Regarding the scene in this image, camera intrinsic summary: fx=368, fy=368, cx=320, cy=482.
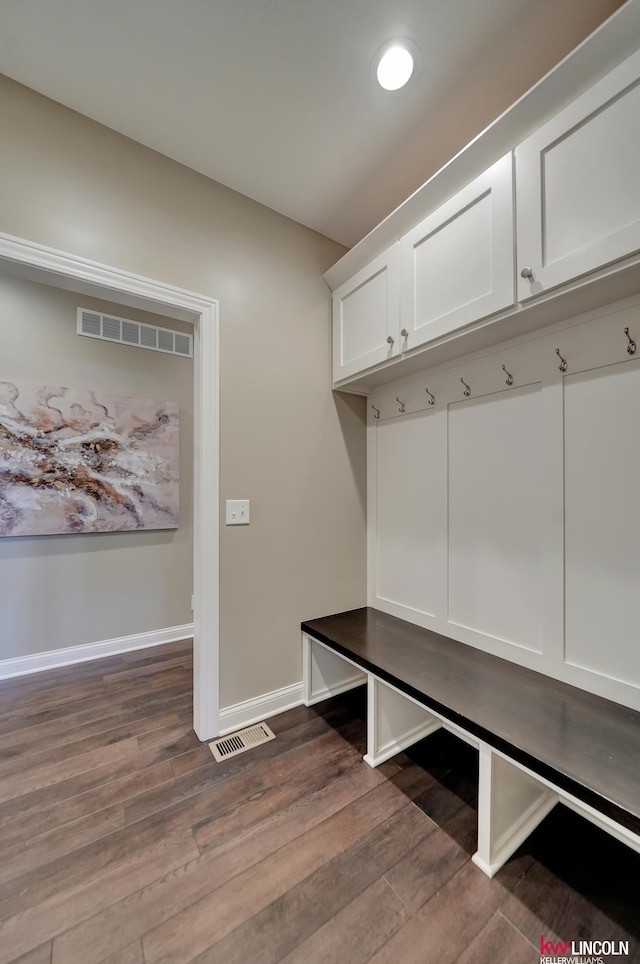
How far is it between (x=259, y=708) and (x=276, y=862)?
77cm

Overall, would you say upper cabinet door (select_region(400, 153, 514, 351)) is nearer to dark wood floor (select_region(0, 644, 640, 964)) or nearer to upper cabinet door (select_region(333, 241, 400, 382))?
upper cabinet door (select_region(333, 241, 400, 382))

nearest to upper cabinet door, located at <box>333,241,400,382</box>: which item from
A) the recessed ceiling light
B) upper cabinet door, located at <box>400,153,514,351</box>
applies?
upper cabinet door, located at <box>400,153,514,351</box>

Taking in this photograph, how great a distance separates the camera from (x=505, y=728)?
3.84 ft

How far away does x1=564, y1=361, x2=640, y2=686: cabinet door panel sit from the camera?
1.27m

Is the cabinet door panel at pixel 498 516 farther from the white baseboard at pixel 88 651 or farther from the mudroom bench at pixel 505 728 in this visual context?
the white baseboard at pixel 88 651

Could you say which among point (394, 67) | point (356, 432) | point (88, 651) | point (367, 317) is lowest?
point (88, 651)

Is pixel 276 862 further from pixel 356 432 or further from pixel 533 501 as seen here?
pixel 356 432

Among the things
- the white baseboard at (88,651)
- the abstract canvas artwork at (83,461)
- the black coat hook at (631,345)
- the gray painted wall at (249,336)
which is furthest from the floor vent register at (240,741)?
the black coat hook at (631,345)

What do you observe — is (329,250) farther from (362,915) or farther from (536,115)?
(362,915)

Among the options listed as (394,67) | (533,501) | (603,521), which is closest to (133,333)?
(394,67)

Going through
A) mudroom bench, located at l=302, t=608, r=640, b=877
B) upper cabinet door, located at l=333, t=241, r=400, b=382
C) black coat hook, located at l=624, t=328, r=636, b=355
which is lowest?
mudroom bench, located at l=302, t=608, r=640, b=877

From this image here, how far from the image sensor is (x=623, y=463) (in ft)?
4.21

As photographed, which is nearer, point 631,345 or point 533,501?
point 631,345

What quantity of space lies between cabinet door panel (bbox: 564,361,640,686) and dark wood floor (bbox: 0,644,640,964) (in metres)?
0.67
